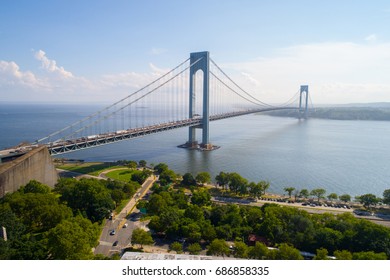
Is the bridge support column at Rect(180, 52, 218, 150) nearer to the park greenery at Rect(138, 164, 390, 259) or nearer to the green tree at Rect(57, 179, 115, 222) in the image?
the park greenery at Rect(138, 164, 390, 259)

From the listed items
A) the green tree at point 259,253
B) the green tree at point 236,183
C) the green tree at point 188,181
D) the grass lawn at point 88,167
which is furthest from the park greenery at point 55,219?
the green tree at point 236,183

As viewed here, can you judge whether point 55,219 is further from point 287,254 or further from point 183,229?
point 287,254

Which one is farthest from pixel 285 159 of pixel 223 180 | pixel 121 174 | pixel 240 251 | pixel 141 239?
pixel 141 239

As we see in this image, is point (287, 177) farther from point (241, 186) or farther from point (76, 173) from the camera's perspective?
point (76, 173)

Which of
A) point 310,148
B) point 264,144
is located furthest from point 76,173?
point 310,148

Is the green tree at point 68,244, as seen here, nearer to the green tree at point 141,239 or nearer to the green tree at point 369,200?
the green tree at point 141,239

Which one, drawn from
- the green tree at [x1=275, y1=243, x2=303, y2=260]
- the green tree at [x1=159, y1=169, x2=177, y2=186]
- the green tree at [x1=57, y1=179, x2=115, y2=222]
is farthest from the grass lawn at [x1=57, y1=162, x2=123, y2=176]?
the green tree at [x1=275, y1=243, x2=303, y2=260]
